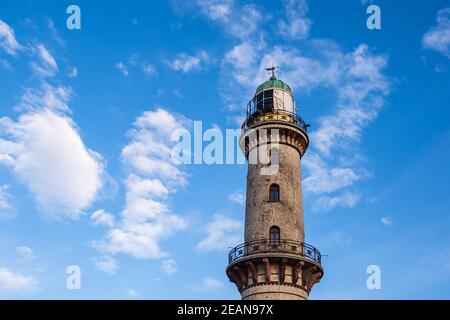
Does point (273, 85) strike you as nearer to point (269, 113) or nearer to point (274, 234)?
point (269, 113)

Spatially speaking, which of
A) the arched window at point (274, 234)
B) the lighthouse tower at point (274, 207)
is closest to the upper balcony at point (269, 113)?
the lighthouse tower at point (274, 207)

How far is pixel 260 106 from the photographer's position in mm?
48656

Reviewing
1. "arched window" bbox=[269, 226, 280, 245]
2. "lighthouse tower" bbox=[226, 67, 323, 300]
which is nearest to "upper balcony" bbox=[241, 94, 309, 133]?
"lighthouse tower" bbox=[226, 67, 323, 300]

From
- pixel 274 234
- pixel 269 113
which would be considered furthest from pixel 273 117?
pixel 274 234

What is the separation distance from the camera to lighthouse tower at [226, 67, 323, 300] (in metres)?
40.5

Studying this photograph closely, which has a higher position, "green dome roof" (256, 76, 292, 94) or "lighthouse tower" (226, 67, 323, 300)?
"green dome roof" (256, 76, 292, 94)

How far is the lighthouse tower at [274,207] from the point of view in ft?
133

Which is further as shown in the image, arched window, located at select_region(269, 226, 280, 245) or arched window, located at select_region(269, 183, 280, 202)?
arched window, located at select_region(269, 183, 280, 202)

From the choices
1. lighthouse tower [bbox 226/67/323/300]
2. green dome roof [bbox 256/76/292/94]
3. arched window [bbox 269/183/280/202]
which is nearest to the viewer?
lighthouse tower [bbox 226/67/323/300]

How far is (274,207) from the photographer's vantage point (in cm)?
4322

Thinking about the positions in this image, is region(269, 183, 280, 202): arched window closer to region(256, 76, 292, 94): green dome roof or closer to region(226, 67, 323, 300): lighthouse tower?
region(226, 67, 323, 300): lighthouse tower

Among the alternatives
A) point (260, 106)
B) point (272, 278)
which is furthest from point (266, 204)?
point (260, 106)
